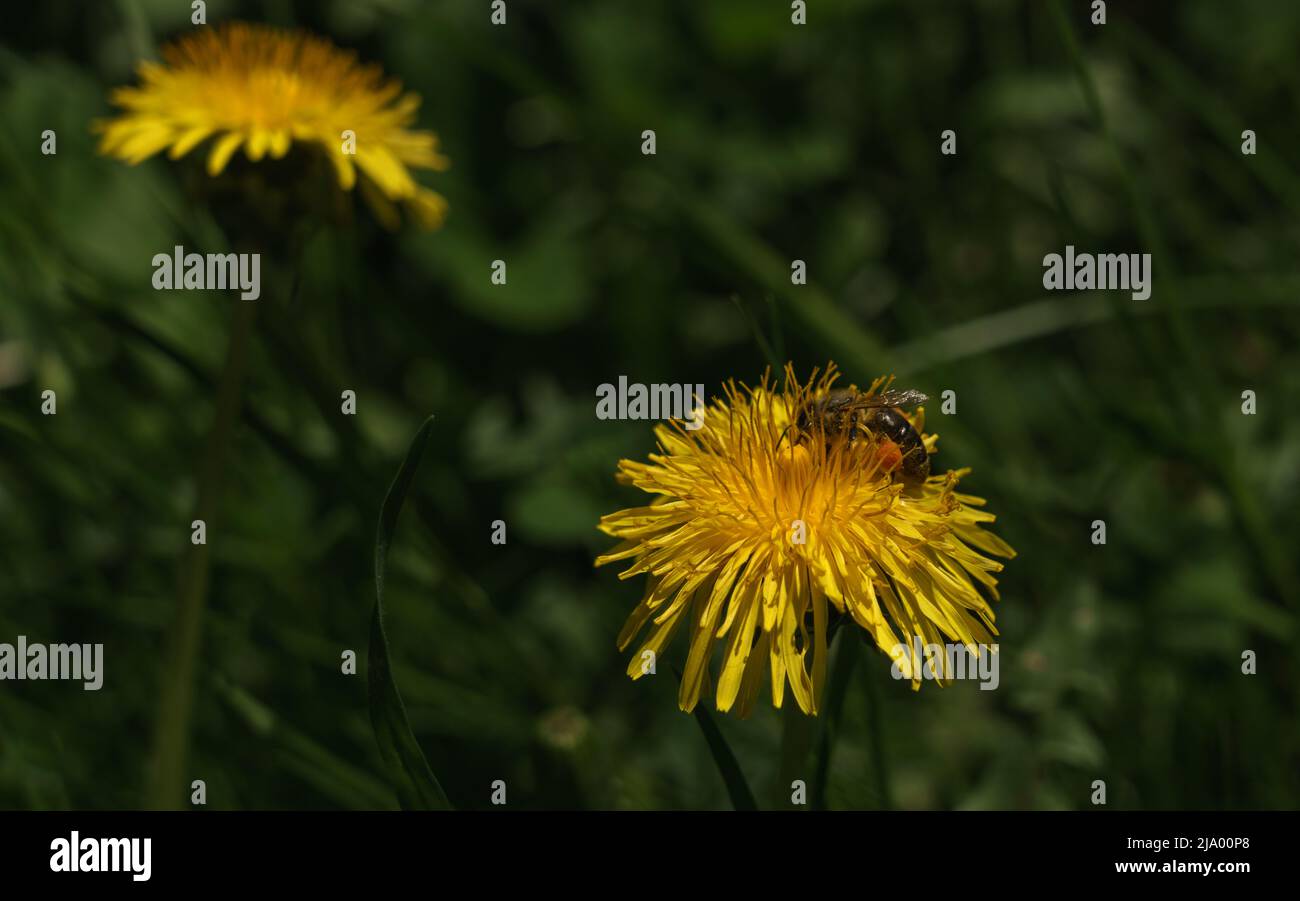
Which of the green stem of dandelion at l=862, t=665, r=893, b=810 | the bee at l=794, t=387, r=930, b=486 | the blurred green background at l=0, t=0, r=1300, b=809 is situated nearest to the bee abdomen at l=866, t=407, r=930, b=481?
the bee at l=794, t=387, r=930, b=486

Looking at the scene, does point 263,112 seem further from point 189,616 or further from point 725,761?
point 725,761

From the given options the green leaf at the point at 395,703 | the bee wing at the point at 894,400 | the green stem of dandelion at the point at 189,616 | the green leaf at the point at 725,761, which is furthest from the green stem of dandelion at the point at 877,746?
the green stem of dandelion at the point at 189,616

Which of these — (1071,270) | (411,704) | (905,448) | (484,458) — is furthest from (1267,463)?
(411,704)

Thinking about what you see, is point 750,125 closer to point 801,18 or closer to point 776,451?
point 801,18

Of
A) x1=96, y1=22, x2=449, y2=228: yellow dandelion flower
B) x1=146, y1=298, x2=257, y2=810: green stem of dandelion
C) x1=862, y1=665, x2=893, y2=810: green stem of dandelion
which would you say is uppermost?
x1=96, y1=22, x2=449, y2=228: yellow dandelion flower

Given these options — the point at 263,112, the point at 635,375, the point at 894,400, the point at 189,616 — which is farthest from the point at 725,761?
the point at 635,375

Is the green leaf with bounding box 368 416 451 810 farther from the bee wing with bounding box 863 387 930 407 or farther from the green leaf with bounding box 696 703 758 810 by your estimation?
the bee wing with bounding box 863 387 930 407
